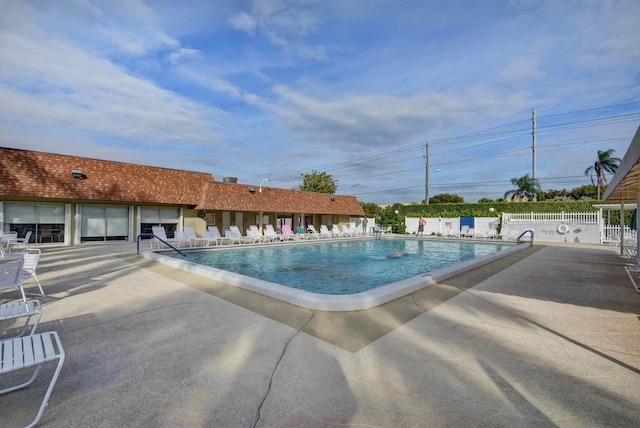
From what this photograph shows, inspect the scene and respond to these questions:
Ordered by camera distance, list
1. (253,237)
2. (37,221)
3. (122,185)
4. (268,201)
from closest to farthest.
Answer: (37,221) < (122,185) < (253,237) < (268,201)

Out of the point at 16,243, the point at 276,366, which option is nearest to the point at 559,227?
the point at 276,366

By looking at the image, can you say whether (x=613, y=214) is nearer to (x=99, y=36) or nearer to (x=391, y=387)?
(x=391, y=387)

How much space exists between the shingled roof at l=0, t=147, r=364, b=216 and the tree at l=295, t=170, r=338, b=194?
20.9 meters

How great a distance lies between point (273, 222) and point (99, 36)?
16.6 metres

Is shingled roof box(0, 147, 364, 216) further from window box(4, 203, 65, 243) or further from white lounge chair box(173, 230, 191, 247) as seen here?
white lounge chair box(173, 230, 191, 247)

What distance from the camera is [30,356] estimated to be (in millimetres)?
2334

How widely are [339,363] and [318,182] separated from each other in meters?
43.6

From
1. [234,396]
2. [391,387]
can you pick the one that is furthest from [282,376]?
[391,387]

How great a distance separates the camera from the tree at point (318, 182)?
4591cm

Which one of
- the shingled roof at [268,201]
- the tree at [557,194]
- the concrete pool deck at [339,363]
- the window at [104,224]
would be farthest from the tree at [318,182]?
the concrete pool deck at [339,363]

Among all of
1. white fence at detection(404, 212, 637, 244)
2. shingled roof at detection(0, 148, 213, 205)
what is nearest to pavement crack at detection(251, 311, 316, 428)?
shingled roof at detection(0, 148, 213, 205)

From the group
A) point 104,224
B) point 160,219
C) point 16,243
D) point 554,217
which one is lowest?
point 16,243

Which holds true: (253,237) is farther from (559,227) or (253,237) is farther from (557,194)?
(557,194)

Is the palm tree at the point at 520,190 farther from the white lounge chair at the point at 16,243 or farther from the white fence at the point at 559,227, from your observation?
the white lounge chair at the point at 16,243
